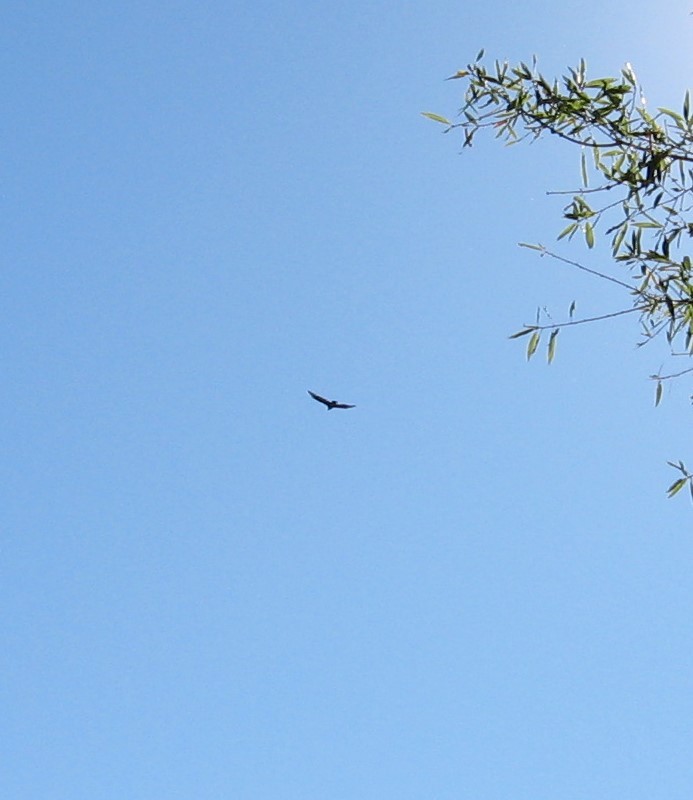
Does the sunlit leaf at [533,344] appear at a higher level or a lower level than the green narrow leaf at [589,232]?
lower

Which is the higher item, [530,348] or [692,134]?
[692,134]

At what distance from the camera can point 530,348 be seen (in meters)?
5.59

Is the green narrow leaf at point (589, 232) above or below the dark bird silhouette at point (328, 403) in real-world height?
above

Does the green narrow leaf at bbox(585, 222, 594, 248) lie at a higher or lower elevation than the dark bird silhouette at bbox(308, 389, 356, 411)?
higher

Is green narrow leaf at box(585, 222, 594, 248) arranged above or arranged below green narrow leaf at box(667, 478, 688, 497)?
above

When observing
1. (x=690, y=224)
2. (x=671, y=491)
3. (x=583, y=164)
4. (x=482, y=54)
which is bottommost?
(x=671, y=491)

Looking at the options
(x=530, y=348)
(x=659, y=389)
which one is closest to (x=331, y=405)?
(x=530, y=348)

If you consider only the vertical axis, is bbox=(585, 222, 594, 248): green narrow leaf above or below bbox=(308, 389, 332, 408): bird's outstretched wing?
above

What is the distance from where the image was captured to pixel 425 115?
588cm

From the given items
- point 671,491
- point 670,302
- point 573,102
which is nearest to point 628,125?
point 573,102

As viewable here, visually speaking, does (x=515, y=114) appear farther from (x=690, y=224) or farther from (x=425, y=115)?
(x=690, y=224)

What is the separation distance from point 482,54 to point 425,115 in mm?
409

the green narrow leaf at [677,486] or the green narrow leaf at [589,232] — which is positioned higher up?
the green narrow leaf at [589,232]

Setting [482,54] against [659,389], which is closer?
[659,389]
